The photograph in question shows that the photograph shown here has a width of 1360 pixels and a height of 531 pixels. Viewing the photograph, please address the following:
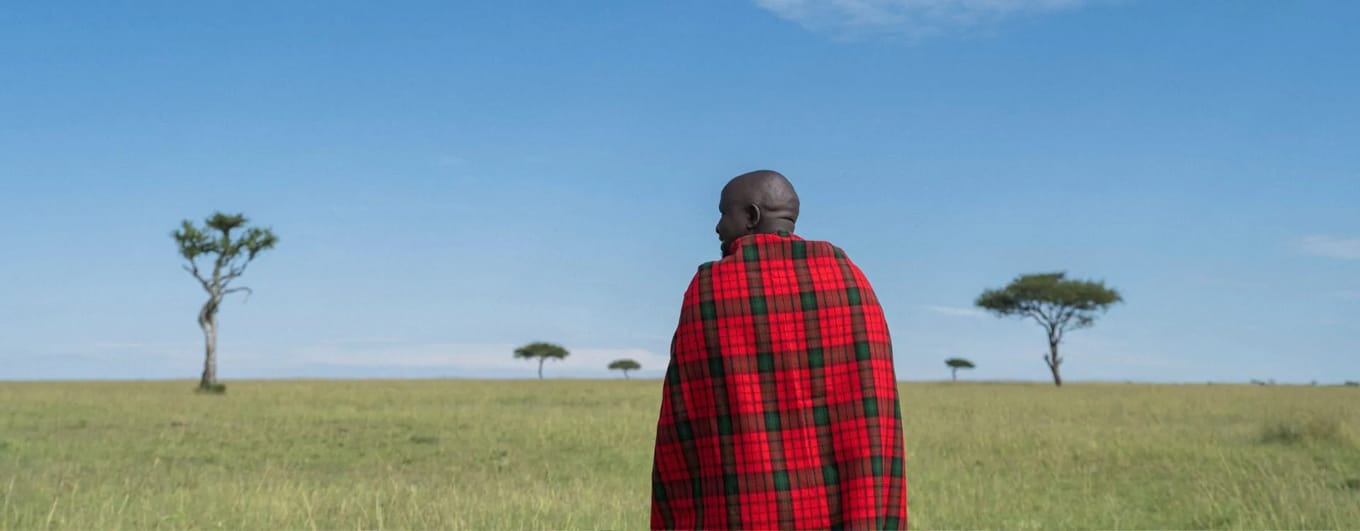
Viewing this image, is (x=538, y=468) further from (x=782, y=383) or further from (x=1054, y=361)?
(x=1054, y=361)

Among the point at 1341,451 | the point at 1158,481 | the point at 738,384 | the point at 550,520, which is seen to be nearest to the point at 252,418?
the point at 550,520

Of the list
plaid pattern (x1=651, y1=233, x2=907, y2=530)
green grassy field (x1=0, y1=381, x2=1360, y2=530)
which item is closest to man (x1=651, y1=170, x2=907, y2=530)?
plaid pattern (x1=651, y1=233, x2=907, y2=530)

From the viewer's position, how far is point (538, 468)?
1283 centimetres

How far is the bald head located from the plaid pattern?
52 mm

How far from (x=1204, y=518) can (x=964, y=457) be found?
448 centimetres

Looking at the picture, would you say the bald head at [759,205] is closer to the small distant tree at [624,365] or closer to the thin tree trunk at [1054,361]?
the thin tree trunk at [1054,361]

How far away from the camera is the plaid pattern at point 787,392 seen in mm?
4051

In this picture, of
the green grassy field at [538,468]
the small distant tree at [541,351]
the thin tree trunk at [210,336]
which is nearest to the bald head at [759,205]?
the green grassy field at [538,468]

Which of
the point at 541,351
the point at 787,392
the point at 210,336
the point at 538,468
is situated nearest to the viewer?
the point at 787,392

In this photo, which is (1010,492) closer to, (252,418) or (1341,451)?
(1341,451)

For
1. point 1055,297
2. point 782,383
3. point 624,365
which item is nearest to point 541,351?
point 624,365

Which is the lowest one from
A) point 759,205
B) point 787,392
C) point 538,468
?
A: point 538,468

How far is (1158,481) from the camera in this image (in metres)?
11.5

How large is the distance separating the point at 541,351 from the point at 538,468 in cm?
7149
